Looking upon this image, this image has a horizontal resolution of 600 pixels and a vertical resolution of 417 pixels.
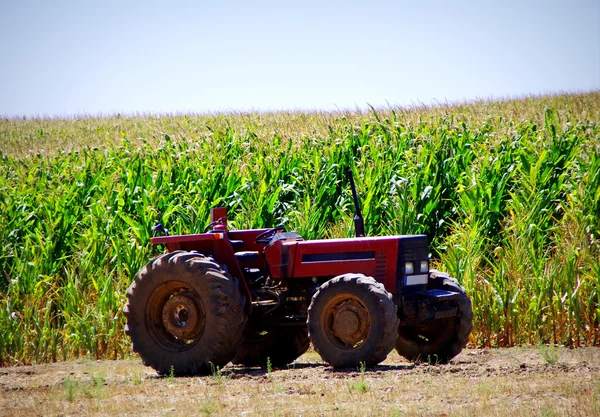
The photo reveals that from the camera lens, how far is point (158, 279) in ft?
25.0

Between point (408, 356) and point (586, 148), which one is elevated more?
point (586, 148)

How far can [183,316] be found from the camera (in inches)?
301

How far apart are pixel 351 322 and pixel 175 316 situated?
1.86 meters

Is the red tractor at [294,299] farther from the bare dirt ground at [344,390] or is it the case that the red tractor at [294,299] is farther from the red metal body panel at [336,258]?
the bare dirt ground at [344,390]

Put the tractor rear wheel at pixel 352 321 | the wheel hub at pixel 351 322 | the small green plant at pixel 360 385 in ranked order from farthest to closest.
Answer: the wheel hub at pixel 351 322
the tractor rear wheel at pixel 352 321
the small green plant at pixel 360 385

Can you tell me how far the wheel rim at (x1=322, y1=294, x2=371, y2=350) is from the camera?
6820mm

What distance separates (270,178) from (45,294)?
4.42 meters

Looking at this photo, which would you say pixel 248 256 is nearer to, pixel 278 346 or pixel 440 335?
pixel 278 346

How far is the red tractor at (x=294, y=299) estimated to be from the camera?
6859 millimetres

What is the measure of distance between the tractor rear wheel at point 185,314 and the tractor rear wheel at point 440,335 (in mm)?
1666

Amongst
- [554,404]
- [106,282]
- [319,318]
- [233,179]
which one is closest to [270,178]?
[233,179]

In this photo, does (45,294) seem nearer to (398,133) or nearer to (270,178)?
(270,178)

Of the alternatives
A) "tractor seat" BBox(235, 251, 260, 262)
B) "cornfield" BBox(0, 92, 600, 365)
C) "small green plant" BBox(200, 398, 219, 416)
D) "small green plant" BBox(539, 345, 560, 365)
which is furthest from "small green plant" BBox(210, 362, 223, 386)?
"small green plant" BBox(539, 345, 560, 365)

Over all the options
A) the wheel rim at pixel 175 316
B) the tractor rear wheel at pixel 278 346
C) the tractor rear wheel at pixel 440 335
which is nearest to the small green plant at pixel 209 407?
the wheel rim at pixel 175 316
